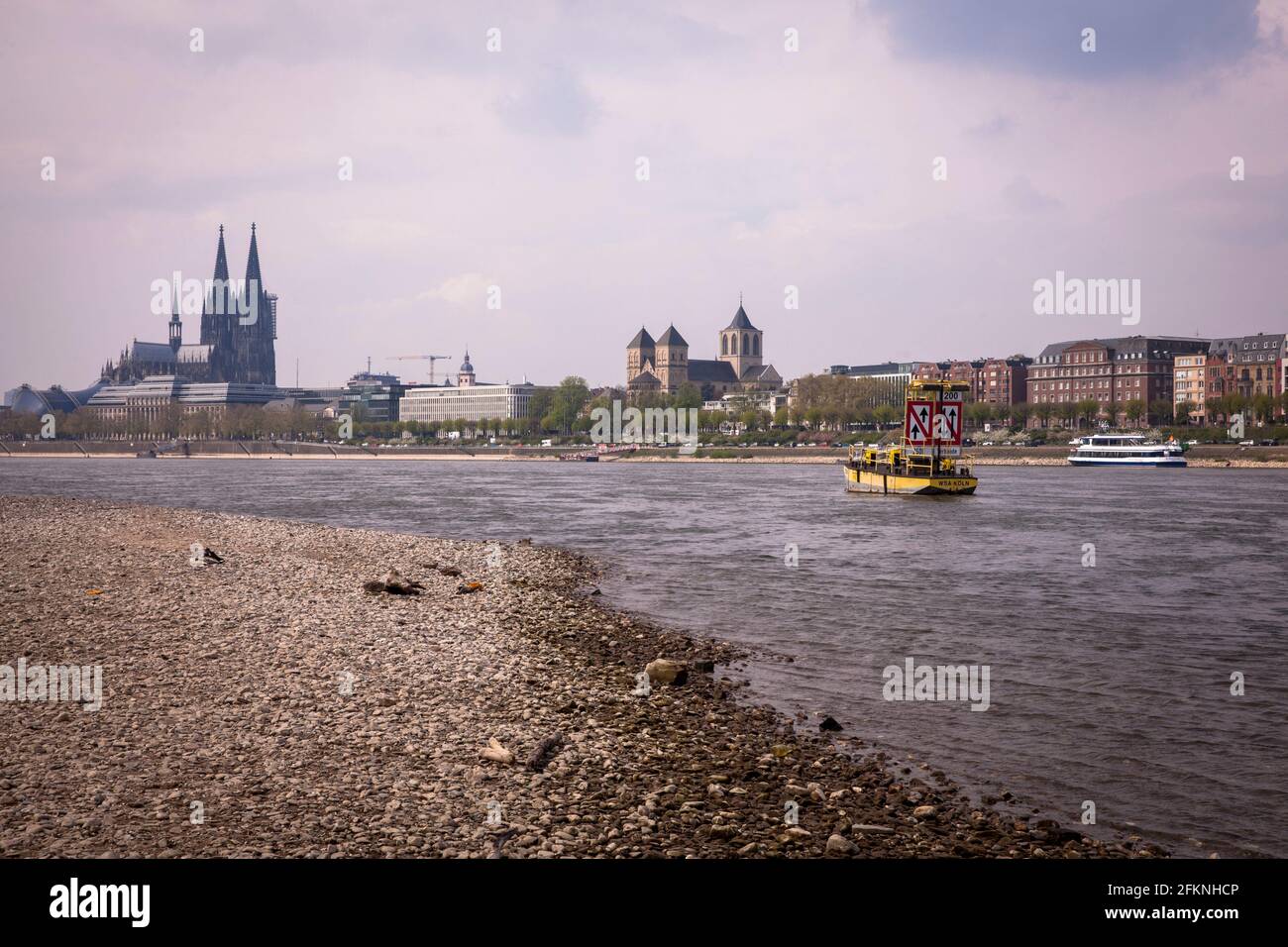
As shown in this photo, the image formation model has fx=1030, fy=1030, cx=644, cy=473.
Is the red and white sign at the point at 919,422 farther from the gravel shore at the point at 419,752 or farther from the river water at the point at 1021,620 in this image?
the gravel shore at the point at 419,752

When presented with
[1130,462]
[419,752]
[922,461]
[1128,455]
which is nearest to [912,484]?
[922,461]

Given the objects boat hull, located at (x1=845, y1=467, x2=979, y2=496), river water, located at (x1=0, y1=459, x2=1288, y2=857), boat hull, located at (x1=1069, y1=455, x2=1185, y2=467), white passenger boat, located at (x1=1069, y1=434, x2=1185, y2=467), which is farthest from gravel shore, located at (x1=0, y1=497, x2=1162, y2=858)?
white passenger boat, located at (x1=1069, y1=434, x2=1185, y2=467)

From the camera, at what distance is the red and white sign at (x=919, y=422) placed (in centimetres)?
7800

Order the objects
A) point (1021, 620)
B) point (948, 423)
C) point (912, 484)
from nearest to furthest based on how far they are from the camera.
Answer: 1. point (1021, 620)
2. point (912, 484)
3. point (948, 423)

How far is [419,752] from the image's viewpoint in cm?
1102

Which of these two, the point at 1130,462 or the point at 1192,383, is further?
the point at 1192,383

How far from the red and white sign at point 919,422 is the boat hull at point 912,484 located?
4.64 metres

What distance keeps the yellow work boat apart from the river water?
10428mm

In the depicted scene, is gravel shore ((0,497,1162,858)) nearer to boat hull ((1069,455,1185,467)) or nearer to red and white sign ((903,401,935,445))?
red and white sign ((903,401,935,445))

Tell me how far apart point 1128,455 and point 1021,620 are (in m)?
115

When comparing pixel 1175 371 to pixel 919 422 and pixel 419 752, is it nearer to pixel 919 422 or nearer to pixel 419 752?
pixel 919 422

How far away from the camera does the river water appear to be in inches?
482
